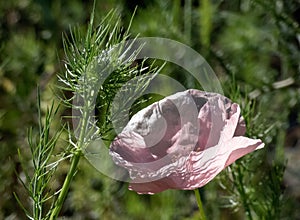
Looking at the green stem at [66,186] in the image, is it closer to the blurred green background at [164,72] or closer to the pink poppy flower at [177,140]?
the pink poppy flower at [177,140]

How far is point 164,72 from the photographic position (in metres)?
1.14

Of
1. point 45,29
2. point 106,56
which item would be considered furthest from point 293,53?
point 106,56

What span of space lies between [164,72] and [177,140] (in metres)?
0.57

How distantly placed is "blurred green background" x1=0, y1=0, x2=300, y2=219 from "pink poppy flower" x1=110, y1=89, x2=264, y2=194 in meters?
0.23

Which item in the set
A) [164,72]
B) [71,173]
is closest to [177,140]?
[71,173]

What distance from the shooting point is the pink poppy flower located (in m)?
0.55

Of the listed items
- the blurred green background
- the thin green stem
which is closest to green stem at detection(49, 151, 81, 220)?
the thin green stem

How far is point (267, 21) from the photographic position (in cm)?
167

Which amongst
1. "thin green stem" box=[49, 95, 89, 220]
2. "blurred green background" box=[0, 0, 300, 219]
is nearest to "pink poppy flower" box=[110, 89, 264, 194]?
"thin green stem" box=[49, 95, 89, 220]

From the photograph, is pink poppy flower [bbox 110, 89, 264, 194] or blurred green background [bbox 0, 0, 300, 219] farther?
blurred green background [bbox 0, 0, 300, 219]

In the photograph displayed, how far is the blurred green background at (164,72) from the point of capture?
111 cm

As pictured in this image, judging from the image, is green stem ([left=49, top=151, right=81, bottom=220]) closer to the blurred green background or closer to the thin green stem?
the thin green stem

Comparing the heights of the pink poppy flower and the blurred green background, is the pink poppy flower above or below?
above

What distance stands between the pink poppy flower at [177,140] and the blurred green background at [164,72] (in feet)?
0.75
